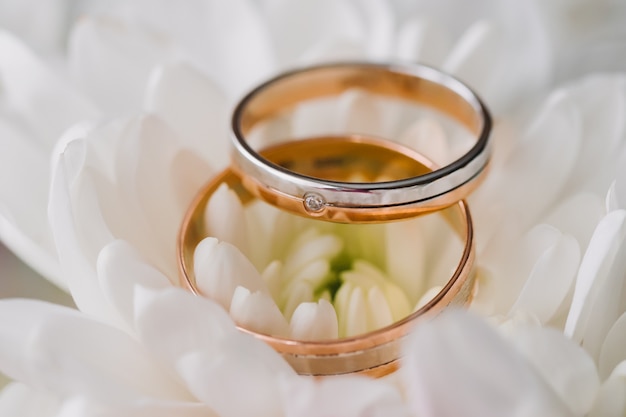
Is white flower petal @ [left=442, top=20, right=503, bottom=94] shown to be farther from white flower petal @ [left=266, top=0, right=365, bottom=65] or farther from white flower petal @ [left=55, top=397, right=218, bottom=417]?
white flower petal @ [left=55, top=397, right=218, bottom=417]

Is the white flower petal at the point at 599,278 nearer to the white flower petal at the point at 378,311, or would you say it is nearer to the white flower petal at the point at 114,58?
the white flower petal at the point at 378,311

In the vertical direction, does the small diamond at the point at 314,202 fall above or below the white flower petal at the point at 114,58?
below

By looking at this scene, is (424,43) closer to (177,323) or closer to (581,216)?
(581,216)

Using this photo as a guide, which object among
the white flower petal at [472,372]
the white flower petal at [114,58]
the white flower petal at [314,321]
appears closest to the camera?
the white flower petal at [472,372]

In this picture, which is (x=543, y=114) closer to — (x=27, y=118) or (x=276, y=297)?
(x=276, y=297)

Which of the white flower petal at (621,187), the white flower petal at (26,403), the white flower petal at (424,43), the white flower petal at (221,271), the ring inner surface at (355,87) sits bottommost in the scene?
the white flower petal at (26,403)

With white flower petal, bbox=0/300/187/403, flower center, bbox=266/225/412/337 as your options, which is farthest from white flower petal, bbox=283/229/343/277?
white flower petal, bbox=0/300/187/403

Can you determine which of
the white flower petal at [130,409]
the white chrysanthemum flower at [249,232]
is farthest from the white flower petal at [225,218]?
the white flower petal at [130,409]
